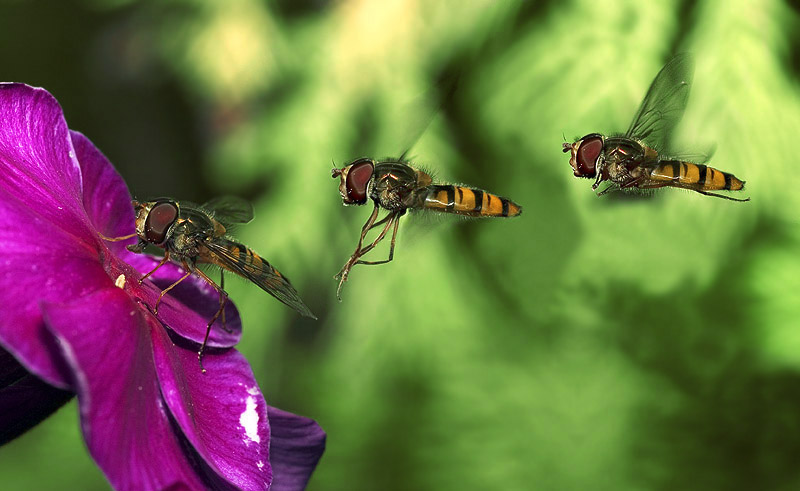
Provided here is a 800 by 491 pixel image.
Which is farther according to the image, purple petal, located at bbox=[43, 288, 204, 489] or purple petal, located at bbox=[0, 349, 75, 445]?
purple petal, located at bbox=[0, 349, 75, 445]

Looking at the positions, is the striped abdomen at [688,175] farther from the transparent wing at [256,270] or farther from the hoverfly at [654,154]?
the transparent wing at [256,270]

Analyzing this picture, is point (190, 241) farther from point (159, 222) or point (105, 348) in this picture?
point (105, 348)

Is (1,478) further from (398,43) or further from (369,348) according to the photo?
(398,43)

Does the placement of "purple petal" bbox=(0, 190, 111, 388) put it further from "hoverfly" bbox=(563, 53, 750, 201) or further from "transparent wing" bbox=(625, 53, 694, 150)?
"transparent wing" bbox=(625, 53, 694, 150)

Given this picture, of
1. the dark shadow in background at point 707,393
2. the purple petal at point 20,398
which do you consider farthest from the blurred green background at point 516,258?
the purple petal at point 20,398

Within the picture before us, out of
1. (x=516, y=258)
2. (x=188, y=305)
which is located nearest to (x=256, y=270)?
(x=188, y=305)

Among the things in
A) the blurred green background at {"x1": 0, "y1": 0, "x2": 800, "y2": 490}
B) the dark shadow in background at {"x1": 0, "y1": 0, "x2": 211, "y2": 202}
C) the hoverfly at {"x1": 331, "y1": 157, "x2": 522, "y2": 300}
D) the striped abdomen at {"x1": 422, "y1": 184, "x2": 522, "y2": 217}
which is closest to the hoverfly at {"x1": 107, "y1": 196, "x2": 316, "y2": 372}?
the hoverfly at {"x1": 331, "y1": 157, "x2": 522, "y2": 300}

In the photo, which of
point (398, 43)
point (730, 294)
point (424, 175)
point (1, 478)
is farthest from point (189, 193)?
point (424, 175)
